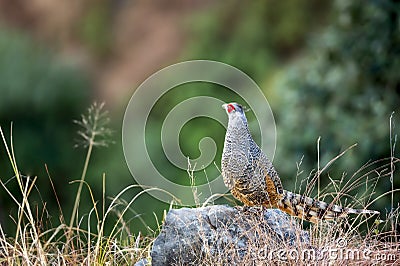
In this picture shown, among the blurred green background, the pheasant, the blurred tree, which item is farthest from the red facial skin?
the blurred tree

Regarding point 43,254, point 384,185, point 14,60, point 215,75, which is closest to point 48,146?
point 14,60

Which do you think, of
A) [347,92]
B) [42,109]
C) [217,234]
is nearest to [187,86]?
[42,109]

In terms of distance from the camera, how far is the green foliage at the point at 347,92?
21.1 feet

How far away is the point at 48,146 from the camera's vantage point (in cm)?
1125

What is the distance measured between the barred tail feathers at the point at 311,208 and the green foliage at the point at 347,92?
2.88 m

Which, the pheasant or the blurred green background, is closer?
the pheasant

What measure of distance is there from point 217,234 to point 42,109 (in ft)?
28.1

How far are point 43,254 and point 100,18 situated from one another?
13.6 metres

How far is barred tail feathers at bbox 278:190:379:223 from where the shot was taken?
3.40m

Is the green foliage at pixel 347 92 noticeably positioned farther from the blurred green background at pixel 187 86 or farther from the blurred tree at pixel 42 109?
the blurred tree at pixel 42 109

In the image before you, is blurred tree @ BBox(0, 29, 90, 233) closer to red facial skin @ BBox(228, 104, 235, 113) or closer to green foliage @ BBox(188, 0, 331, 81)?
green foliage @ BBox(188, 0, 331, 81)

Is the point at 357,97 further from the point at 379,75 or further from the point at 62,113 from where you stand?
the point at 62,113

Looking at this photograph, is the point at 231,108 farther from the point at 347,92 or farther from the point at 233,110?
the point at 347,92

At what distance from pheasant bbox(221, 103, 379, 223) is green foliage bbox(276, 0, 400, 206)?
2895 mm
